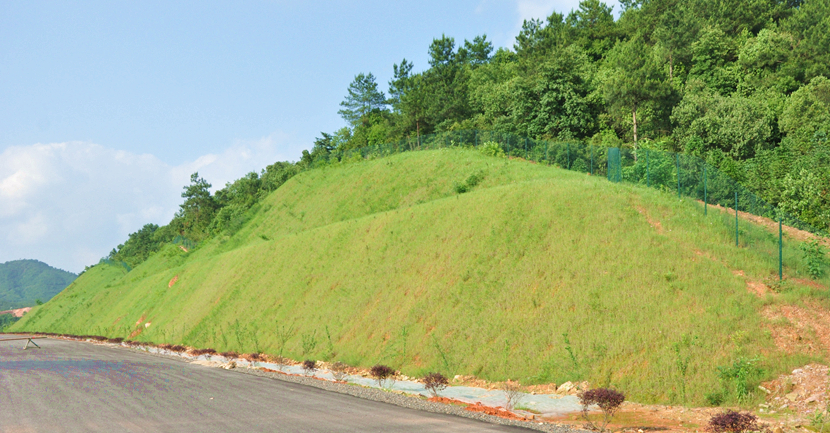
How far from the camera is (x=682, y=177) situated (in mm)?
26203

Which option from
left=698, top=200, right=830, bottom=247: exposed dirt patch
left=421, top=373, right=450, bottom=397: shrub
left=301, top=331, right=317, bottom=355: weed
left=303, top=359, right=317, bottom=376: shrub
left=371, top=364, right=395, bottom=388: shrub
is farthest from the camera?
left=301, top=331, right=317, bottom=355: weed

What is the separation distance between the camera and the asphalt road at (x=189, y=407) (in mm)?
13096

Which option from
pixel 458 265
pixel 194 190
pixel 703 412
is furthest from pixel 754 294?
pixel 194 190

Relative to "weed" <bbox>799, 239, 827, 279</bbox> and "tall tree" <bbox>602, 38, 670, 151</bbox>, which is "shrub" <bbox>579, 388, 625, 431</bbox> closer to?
"weed" <bbox>799, 239, 827, 279</bbox>

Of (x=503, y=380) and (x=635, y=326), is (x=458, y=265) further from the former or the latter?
(x=635, y=326)

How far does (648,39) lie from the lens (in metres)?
76.7

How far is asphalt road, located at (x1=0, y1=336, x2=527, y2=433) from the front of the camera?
13096 millimetres

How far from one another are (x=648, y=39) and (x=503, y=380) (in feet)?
234

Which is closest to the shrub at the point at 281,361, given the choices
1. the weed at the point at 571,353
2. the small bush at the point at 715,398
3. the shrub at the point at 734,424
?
the weed at the point at 571,353

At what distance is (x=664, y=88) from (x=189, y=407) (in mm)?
51483

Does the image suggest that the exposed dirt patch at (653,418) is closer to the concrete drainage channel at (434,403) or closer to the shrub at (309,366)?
the concrete drainage channel at (434,403)

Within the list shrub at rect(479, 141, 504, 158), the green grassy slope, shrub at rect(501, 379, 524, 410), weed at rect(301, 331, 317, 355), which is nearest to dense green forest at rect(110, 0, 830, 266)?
shrub at rect(479, 141, 504, 158)

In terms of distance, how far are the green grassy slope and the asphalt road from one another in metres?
5.14

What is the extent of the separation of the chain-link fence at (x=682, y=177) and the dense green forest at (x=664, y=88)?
28.6 ft
